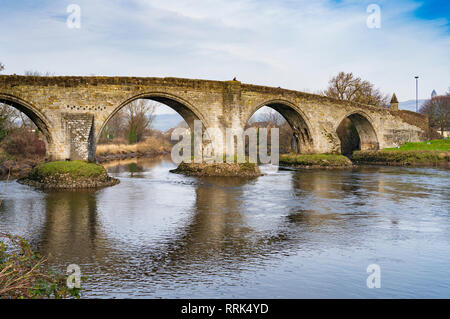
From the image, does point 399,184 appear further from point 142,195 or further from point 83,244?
point 83,244

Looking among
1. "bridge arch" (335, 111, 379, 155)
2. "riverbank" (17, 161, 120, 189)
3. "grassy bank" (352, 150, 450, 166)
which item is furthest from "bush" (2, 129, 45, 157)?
"grassy bank" (352, 150, 450, 166)

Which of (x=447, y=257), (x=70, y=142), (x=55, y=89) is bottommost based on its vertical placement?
(x=447, y=257)

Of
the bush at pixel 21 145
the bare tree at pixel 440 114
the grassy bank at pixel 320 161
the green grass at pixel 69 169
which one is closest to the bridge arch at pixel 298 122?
the grassy bank at pixel 320 161

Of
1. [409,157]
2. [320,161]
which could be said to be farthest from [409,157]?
[320,161]

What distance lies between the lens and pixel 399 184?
828 inches

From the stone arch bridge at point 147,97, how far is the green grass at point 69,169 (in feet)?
6.85

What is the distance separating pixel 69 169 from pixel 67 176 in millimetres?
372

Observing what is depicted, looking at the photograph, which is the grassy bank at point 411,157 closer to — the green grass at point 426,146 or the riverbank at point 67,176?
the green grass at point 426,146

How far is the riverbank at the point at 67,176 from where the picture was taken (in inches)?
728

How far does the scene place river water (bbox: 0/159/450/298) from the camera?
6707mm

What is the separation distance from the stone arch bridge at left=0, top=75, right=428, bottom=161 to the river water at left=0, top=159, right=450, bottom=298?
159 inches

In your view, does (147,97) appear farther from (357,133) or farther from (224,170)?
(357,133)
